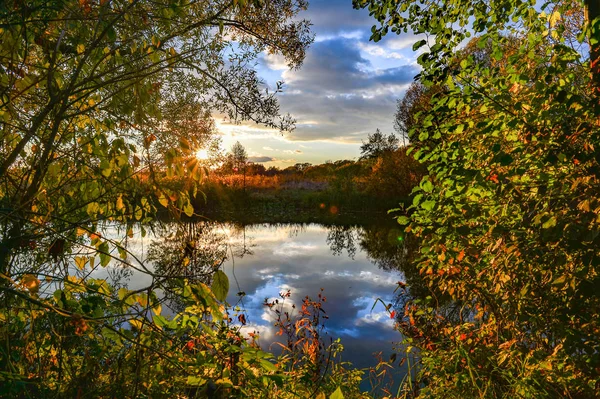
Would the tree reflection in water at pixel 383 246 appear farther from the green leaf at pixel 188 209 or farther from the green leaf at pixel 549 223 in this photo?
the green leaf at pixel 188 209

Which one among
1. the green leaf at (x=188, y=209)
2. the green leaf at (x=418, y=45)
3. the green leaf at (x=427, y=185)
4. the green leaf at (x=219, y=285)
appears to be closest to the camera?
the green leaf at (x=219, y=285)

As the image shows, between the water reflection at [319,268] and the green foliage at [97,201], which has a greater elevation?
the green foliage at [97,201]

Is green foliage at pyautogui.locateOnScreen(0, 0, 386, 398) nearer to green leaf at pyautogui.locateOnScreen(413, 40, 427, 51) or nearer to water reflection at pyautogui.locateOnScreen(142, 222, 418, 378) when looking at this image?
water reflection at pyautogui.locateOnScreen(142, 222, 418, 378)

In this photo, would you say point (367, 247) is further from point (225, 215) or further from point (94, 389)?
point (94, 389)

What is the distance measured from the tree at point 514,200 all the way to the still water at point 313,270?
116 centimetres

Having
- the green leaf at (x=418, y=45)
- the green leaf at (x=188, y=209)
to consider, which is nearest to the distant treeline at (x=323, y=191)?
the green leaf at (x=418, y=45)

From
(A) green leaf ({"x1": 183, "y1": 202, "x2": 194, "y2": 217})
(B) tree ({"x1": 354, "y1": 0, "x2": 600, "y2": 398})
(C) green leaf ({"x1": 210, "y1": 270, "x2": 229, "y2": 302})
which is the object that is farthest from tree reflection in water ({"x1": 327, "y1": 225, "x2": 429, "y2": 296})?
(C) green leaf ({"x1": 210, "y1": 270, "x2": 229, "y2": 302})

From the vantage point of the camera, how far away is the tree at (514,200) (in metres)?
2.93

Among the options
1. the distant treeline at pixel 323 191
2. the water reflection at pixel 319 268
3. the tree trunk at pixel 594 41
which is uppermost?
the tree trunk at pixel 594 41

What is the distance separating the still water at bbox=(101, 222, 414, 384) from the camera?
729 cm

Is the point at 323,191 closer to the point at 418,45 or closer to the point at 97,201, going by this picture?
the point at 418,45

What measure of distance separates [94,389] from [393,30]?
190 inches

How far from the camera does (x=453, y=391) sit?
373cm

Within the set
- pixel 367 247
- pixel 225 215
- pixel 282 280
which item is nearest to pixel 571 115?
pixel 282 280
